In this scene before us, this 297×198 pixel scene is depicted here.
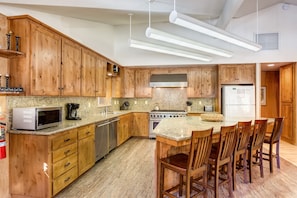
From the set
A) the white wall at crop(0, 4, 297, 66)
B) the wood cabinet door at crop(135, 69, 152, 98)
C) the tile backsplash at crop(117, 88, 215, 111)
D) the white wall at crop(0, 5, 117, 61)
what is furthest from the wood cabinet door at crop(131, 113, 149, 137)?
the white wall at crop(0, 5, 117, 61)

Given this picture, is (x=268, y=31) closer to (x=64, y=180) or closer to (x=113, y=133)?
(x=113, y=133)

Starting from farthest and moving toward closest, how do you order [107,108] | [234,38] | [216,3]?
[107,108] < [216,3] < [234,38]

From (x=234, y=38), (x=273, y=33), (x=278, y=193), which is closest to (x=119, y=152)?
(x=278, y=193)

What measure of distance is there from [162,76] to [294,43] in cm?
389

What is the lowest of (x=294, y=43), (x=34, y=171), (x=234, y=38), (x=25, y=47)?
(x=34, y=171)

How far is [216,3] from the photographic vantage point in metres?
3.98

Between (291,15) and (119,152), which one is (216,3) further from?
(119,152)

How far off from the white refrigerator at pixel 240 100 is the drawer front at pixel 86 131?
390cm

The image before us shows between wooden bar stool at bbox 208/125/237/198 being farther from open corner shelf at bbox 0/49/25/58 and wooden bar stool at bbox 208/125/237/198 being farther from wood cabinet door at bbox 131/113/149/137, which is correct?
wood cabinet door at bbox 131/113/149/137

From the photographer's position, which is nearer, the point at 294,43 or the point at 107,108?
the point at 294,43

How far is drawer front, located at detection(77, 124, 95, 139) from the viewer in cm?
317

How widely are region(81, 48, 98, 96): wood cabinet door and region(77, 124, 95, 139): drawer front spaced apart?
789mm

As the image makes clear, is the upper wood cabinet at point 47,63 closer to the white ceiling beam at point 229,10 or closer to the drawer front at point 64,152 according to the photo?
the drawer front at point 64,152

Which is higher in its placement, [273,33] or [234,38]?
[273,33]
